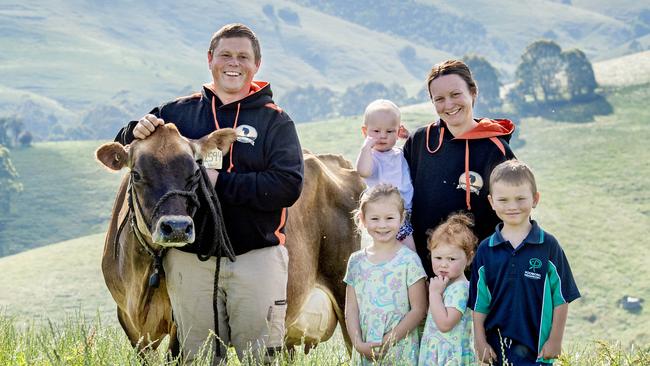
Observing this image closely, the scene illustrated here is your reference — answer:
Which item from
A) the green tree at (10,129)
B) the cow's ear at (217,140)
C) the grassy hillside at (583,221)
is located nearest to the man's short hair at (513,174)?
the cow's ear at (217,140)

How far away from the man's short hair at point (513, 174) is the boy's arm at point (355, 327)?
1.37 m

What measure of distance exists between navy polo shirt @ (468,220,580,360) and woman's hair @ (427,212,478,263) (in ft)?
0.99

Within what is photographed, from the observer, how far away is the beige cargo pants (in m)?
6.27

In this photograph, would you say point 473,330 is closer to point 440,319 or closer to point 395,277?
point 440,319

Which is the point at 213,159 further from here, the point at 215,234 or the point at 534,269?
the point at 534,269

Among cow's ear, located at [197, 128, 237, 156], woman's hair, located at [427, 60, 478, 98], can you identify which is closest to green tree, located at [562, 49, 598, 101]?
woman's hair, located at [427, 60, 478, 98]

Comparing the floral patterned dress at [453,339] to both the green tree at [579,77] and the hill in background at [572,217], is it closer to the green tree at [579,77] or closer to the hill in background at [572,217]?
the hill in background at [572,217]

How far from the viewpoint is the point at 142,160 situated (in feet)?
19.4

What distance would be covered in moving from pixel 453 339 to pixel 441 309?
24 cm

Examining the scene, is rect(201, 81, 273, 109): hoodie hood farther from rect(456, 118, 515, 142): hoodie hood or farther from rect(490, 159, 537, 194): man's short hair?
rect(490, 159, 537, 194): man's short hair

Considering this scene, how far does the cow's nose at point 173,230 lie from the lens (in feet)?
18.1

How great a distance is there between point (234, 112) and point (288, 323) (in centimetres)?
259

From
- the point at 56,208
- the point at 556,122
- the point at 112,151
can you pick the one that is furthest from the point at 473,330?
the point at 556,122

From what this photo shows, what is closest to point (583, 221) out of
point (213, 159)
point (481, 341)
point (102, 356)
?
point (481, 341)
